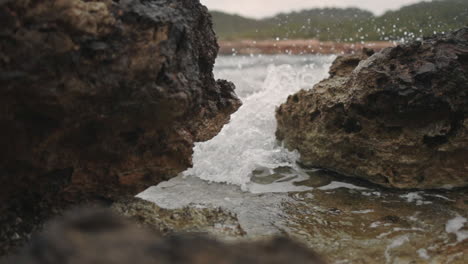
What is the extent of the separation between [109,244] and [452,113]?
15.7ft

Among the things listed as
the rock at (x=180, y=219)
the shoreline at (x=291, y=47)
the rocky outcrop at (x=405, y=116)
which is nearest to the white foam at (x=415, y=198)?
the rocky outcrop at (x=405, y=116)

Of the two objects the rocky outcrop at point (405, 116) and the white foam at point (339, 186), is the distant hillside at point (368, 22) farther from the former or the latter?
the white foam at point (339, 186)

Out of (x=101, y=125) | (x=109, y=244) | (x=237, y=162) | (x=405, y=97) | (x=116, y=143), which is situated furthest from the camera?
(x=237, y=162)

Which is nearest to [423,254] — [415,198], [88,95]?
[415,198]

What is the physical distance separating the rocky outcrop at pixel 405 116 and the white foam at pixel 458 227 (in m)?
0.93

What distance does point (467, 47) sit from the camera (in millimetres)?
5078

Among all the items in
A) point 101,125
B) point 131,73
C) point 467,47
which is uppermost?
point 467,47

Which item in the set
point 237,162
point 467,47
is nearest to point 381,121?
point 467,47

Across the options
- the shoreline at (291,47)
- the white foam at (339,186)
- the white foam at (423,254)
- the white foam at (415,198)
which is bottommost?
the white foam at (339,186)

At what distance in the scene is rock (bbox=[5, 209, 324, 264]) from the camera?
1227mm

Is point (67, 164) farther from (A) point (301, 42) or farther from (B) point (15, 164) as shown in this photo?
(A) point (301, 42)

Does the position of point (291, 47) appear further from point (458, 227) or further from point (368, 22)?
point (458, 227)

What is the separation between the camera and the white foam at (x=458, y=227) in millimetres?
4055

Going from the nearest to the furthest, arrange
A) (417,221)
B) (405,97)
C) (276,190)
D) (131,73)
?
1. (131,73)
2. (417,221)
3. (405,97)
4. (276,190)
